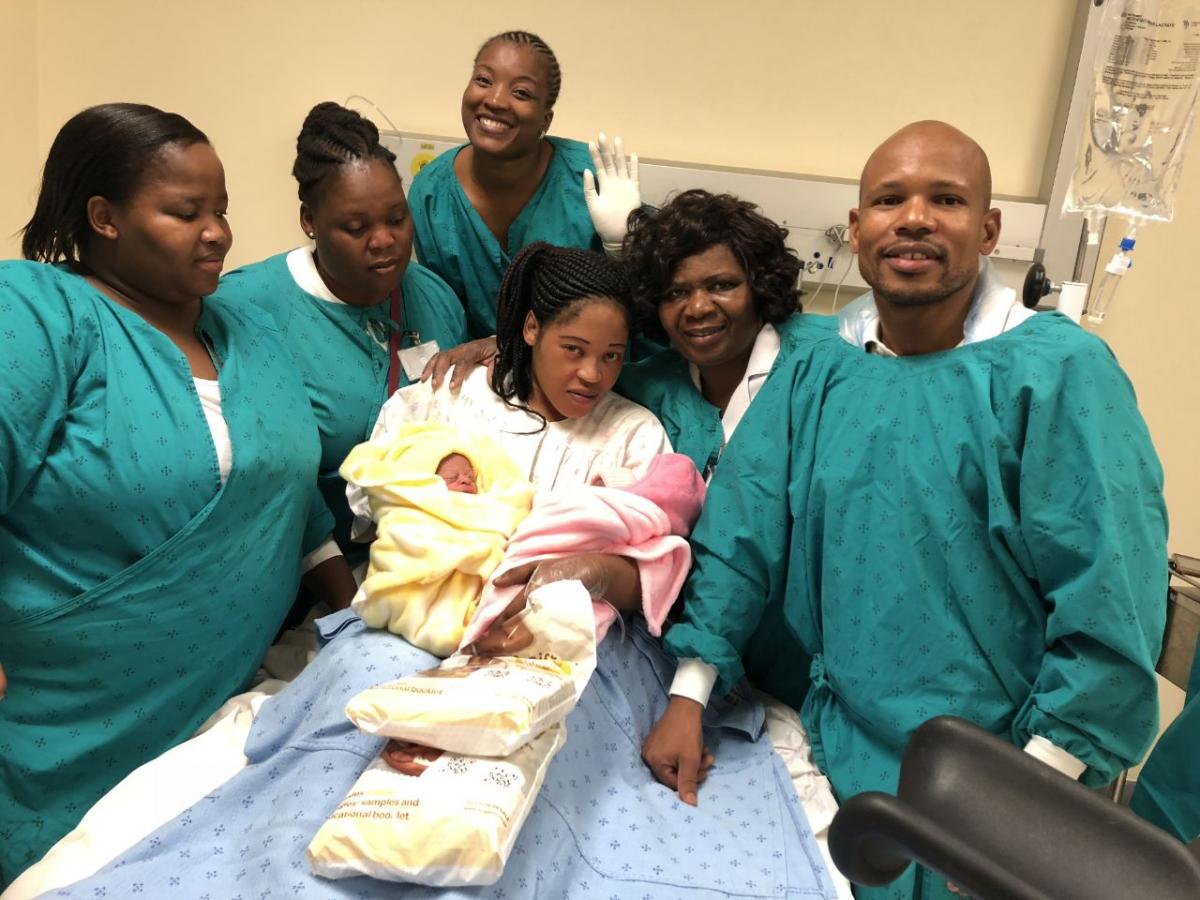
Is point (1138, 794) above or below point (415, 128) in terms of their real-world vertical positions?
below

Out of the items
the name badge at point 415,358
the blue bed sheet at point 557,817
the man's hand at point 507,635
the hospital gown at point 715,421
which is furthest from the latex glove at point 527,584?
the name badge at point 415,358

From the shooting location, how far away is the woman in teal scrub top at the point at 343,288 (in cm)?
172

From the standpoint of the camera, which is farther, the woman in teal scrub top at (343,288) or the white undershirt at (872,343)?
the woman in teal scrub top at (343,288)

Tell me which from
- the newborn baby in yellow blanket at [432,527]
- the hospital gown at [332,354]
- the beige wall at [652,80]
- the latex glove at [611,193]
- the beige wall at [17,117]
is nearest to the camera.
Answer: the newborn baby in yellow blanket at [432,527]

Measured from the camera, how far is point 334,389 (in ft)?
5.86

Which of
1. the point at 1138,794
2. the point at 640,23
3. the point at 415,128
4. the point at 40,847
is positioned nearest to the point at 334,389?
the point at 40,847

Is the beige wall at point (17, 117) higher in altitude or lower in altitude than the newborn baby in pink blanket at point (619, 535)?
higher

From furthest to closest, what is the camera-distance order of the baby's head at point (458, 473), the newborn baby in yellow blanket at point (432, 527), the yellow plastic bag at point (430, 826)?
the baby's head at point (458, 473) < the newborn baby in yellow blanket at point (432, 527) < the yellow plastic bag at point (430, 826)

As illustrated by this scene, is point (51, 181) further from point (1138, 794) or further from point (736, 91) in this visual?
point (1138, 794)

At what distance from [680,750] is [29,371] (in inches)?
42.9

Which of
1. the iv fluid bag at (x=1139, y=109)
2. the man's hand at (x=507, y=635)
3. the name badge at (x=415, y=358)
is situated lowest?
the man's hand at (x=507, y=635)

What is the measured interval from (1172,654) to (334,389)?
1.55m

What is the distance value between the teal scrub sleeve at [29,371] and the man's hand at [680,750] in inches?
39.3

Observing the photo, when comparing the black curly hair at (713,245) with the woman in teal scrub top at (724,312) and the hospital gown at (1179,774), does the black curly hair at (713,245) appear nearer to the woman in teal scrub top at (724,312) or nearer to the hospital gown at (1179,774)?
the woman in teal scrub top at (724,312)
